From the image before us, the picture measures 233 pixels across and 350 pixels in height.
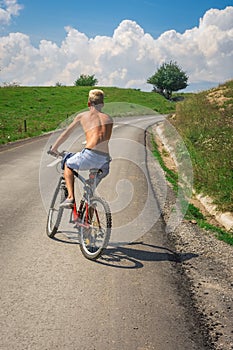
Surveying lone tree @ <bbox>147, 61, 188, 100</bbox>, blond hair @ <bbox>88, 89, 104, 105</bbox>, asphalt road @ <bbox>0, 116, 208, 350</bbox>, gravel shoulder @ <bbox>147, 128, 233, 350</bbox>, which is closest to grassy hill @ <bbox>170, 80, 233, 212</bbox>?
gravel shoulder @ <bbox>147, 128, 233, 350</bbox>

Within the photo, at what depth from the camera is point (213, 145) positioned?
50.3 feet

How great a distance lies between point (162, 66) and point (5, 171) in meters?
98.4

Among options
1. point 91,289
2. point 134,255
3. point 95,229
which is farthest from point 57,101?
point 91,289

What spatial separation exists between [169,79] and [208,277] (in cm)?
10057

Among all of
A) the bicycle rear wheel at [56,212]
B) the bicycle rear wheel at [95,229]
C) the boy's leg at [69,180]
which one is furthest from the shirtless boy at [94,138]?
the bicycle rear wheel at [56,212]

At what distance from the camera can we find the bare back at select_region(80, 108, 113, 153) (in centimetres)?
549

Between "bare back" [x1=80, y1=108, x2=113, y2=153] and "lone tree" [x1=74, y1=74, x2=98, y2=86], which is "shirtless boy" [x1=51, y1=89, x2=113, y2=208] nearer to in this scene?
"bare back" [x1=80, y1=108, x2=113, y2=153]

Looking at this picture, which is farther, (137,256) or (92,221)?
(137,256)

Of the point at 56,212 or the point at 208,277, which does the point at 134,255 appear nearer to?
the point at 208,277

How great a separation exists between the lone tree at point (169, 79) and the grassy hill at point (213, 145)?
7492 centimetres

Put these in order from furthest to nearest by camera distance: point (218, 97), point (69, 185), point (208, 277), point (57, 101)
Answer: point (57, 101) → point (218, 97) → point (69, 185) → point (208, 277)

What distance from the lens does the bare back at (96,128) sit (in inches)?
216

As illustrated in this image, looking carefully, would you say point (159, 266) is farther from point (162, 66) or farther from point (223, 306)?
point (162, 66)

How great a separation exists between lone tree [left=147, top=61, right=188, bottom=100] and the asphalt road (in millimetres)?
96802
